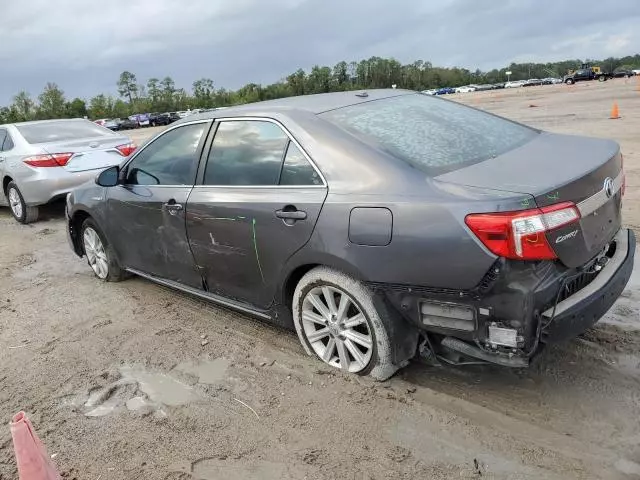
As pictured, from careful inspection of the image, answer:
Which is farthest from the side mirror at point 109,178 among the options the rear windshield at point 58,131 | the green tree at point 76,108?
the green tree at point 76,108

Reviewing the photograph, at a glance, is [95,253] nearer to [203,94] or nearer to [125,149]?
[125,149]

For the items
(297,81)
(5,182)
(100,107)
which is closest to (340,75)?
(297,81)

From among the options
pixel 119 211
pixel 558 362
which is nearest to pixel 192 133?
pixel 119 211

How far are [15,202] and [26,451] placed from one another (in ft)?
25.1

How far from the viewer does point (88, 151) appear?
27.4 feet

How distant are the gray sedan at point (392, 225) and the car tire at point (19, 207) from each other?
5.25 metres

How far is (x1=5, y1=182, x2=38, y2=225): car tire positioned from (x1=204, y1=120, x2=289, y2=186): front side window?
5968mm

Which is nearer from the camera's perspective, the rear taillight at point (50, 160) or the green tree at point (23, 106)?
the rear taillight at point (50, 160)

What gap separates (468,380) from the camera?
3299 millimetres

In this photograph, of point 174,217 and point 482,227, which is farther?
point 174,217

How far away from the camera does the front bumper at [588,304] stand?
2.70m

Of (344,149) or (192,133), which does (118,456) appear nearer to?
(344,149)

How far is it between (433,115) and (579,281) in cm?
146

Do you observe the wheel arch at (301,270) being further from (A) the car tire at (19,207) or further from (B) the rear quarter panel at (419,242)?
(A) the car tire at (19,207)
